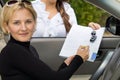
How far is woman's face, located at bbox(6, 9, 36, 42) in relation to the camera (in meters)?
2.88

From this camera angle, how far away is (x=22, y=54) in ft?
9.20

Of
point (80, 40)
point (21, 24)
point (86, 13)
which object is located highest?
point (21, 24)

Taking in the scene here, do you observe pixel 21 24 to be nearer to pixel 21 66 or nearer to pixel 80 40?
pixel 21 66

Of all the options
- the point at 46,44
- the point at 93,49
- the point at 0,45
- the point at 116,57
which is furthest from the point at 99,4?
the point at 0,45

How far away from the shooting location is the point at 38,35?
14.6ft

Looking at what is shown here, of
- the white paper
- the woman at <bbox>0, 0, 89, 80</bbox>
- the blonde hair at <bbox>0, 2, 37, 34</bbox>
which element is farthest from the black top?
the white paper

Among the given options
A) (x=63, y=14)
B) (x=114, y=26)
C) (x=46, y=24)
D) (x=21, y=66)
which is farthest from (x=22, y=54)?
(x=63, y=14)

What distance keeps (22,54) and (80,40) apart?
4.21 feet

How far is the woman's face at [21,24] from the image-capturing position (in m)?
2.88

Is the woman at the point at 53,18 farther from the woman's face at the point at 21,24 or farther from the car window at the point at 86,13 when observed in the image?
the woman's face at the point at 21,24

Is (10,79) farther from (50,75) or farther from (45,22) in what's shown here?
(45,22)

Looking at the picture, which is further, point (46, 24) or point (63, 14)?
point (63, 14)

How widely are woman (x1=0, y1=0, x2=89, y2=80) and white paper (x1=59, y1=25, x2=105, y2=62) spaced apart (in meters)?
0.88

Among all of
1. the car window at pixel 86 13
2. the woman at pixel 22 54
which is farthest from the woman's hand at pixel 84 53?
the car window at pixel 86 13
